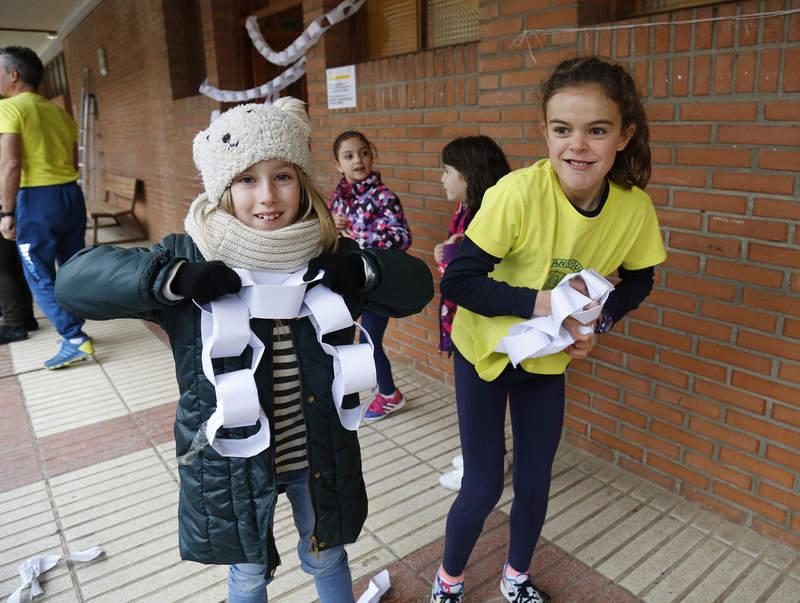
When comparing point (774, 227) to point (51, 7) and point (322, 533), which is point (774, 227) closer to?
point (322, 533)

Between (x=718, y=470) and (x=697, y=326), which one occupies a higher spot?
(x=697, y=326)

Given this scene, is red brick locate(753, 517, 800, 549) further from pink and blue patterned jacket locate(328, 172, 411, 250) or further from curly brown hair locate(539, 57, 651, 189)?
pink and blue patterned jacket locate(328, 172, 411, 250)

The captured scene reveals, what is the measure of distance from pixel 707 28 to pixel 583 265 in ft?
3.76

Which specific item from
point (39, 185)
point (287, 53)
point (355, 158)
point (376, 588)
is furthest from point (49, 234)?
point (376, 588)

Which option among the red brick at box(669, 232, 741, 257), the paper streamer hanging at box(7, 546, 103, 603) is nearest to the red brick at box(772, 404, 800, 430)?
the red brick at box(669, 232, 741, 257)

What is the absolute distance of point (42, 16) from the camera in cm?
1157

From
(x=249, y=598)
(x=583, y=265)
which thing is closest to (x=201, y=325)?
(x=249, y=598)

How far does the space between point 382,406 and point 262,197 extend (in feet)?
7.34

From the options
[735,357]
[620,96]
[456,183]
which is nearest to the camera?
[620,96]

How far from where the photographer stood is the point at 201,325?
1455mm

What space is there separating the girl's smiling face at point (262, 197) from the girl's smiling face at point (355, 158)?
1717 millimetres

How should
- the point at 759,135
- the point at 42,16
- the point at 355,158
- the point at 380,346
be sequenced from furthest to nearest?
the point at 42,16
the point at 380,346
the point at 355,158
the point at 759,135

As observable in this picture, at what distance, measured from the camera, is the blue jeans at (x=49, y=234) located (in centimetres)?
432

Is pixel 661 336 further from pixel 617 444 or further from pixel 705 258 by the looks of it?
pixel 617 444
